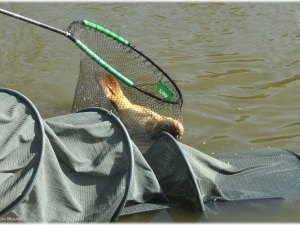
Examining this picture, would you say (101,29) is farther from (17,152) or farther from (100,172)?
(17,152)

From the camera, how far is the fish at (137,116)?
5.59 m

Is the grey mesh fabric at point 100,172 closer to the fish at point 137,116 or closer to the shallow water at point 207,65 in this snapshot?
the shallow water at point 207,65

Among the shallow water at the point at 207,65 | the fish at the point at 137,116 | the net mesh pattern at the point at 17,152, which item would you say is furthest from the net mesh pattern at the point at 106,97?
the net mesh pattern at the point at 17,152

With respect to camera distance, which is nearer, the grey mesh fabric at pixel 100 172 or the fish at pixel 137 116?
the grey mesh fabric at pixel 100 172

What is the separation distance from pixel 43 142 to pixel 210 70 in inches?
165

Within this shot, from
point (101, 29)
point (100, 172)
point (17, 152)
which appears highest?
point (101, 29)

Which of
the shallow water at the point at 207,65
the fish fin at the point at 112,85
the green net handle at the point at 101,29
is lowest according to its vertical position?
the shallow water at the point at 207,65

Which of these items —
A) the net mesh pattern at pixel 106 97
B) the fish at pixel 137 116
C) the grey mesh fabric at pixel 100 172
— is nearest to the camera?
the grey mesh fabric at pixel 100 172

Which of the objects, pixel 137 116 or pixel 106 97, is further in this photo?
pixel 137 116

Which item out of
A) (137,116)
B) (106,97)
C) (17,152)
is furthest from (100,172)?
(137,116)

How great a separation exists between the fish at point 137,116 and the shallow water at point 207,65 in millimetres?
355

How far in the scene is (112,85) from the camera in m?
5.74

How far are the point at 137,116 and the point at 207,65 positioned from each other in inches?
94.7

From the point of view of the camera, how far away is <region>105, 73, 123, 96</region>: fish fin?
572cm
